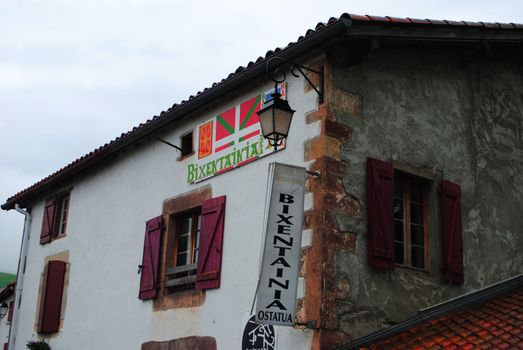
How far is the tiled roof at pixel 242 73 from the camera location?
24.5 feet

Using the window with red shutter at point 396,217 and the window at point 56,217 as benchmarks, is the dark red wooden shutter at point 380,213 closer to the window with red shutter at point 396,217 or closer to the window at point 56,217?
the window with red shutter at point 396,217

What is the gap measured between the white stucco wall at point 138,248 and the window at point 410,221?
4.34 ft

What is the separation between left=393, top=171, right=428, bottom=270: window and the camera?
8.27 metres

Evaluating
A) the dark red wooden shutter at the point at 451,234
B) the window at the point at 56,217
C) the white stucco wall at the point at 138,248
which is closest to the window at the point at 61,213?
the window at the point at 56,217

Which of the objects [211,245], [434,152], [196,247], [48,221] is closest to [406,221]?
[434,152]

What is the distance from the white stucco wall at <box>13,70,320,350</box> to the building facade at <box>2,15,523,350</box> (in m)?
0.03

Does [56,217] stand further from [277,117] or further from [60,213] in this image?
[277,117]

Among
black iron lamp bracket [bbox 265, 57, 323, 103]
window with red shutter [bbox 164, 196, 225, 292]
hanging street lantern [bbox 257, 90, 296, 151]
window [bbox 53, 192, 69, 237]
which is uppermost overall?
black iron lamp bracket [bbox 265, 57, 323, 103]

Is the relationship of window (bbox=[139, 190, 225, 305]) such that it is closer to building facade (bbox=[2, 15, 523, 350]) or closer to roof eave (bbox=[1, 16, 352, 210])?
building facade (bbox=[2, 15, 523, 350])

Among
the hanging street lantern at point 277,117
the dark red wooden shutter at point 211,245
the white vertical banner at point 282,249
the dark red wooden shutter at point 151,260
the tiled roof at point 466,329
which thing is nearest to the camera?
the white vertical banner at point 282,249

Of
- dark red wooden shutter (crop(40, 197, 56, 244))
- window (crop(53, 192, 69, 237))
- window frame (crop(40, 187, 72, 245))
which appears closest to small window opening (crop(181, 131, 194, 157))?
window frame (crop(40, 187, 72, 245))

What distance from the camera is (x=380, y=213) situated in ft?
25.7

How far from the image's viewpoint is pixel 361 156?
26.1ft

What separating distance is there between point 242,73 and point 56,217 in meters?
6.58
